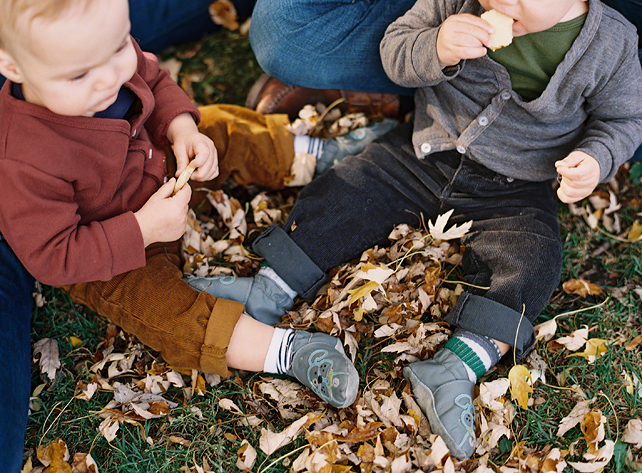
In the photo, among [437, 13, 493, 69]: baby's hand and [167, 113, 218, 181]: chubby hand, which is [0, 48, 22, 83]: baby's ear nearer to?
[167, 113, 218, 181]: chubby hand

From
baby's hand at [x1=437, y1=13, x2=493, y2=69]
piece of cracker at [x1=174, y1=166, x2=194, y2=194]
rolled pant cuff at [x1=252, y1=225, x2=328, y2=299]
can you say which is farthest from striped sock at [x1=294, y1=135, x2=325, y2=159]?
baby's hand at [x1=437, y1=13, x2=493, y2=69]

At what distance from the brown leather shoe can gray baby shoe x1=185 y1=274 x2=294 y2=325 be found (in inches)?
42.2

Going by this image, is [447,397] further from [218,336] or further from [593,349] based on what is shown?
[218,336]

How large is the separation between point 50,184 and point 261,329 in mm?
990

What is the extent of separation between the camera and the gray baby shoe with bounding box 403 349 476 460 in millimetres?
1926

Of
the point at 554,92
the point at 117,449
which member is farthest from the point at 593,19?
the point at 117,449

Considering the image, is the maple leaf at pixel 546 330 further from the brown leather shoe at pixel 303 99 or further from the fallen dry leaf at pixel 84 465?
the fallen dry leaf at pixel 84 465

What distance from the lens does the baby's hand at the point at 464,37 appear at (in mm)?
1876

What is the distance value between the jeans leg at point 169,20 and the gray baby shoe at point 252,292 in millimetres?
1572

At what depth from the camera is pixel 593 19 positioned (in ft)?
6.37

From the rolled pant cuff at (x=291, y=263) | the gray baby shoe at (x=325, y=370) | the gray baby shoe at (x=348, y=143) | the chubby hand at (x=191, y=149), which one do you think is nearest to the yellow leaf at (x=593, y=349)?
the gray baby shoe at (x=325, y=370)

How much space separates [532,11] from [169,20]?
7.05 ft

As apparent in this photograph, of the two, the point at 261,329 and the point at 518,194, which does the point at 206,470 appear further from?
the point at 518,194

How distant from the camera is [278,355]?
2.16 m
